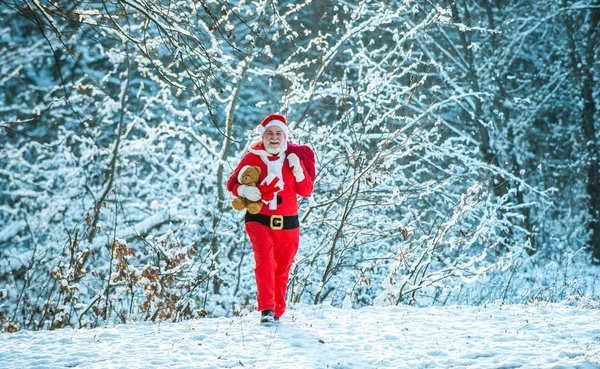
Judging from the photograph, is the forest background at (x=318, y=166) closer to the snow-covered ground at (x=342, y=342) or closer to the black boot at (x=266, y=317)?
the snow-covered ground at (x=342, y=342)

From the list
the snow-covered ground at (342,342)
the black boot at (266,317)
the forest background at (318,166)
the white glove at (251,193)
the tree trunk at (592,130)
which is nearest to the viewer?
the snow-covered ground at (342,342)

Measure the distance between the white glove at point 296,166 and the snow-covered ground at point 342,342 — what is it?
1192 millimetres

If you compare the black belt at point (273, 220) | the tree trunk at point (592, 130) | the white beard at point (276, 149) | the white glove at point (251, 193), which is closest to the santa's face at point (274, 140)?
the white beard at point (276, 149)

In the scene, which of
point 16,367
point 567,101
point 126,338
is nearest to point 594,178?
point 567,101

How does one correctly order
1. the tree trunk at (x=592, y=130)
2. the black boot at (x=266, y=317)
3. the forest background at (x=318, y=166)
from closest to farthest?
the black boot at (x=266, y=317)
the forest background at (x=318, y=166)
the tree trunk at (x=592, y=130)

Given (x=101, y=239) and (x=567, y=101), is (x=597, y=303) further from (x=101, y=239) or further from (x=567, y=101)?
(x=567, y=101)

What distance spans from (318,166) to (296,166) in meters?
3.09

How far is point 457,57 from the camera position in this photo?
1273 centimetres

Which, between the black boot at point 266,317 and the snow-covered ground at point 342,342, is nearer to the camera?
the snow-covered ground at point 342,342

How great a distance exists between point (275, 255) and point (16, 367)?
1969 mm

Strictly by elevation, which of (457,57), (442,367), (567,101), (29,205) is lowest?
(442,367)

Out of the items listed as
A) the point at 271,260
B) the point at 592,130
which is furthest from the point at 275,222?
the point at 592,130

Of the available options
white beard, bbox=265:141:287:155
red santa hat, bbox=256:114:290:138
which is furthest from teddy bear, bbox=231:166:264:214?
red santa hat, bbox=256:114:290:138

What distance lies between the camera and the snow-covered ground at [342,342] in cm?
352
